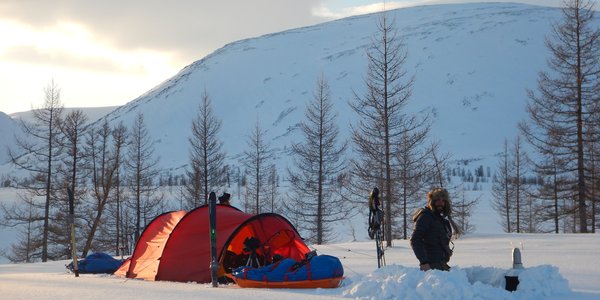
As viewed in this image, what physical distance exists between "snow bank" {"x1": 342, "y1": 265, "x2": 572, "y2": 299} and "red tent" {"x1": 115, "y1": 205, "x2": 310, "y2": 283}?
3952 millimetres

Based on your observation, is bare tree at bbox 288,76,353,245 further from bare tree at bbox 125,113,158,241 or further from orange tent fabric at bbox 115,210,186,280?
orange tent fabric at bbox 115,210,186,280

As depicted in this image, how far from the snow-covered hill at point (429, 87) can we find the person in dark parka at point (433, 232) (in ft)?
425

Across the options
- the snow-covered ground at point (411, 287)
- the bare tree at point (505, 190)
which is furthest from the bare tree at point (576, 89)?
the snow-covered ground at point (411, 287)

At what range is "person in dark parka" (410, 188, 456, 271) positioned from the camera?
7.45 meters

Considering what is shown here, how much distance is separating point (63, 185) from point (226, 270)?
18508 mm

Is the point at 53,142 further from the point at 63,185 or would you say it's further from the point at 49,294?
the point at 49,294

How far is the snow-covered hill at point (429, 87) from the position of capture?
14662 cm

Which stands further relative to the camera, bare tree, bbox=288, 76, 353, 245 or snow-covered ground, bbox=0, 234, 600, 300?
bare tree, bbox=288, 76, 353, 245

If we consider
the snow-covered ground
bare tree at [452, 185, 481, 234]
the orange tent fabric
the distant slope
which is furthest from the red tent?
the distant slope

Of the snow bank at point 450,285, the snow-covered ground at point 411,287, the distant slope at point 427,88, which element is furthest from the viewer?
the distant slope at point 427,88

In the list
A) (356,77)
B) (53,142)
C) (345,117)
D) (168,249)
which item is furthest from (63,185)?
(356,77)

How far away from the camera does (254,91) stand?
600 ft

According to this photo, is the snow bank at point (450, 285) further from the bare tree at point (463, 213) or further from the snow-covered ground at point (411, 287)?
the bare tree at point (463, 213)

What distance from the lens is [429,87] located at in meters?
160
